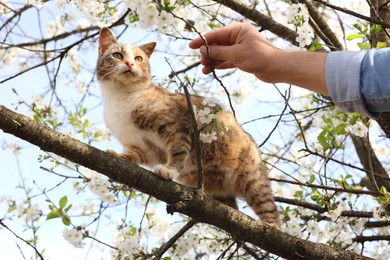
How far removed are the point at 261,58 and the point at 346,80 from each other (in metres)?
0.47

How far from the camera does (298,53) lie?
5.69 feet

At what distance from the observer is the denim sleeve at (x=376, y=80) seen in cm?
138

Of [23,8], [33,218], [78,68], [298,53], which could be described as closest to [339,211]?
[298,53]

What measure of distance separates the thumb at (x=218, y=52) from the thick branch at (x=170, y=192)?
70cm

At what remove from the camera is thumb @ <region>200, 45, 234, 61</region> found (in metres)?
2.11

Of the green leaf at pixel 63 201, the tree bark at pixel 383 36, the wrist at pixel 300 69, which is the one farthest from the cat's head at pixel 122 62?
the wrist at pixel 300 69

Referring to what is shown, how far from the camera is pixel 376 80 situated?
1.39 m

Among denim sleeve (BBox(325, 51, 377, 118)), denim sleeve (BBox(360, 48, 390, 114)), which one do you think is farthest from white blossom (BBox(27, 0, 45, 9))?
denim sleeve (BBox(360, 48, 390, 114))

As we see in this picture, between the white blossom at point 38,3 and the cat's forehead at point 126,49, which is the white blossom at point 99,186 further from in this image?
the white blossom at point 38,3

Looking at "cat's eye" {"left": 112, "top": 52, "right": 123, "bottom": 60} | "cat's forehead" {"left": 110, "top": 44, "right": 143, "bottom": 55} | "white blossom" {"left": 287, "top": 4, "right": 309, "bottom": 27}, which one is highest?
"cat's forehead" {"left": 110, "top": 44, "right": 143, "bottom": 55}

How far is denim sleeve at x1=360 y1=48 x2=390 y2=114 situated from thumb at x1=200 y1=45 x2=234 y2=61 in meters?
0.75

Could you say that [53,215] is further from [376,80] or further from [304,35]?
[376,80]

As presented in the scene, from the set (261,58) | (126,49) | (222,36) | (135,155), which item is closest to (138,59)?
(126,49)

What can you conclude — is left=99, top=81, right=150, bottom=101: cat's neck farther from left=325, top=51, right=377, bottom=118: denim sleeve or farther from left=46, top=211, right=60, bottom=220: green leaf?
left=325, top=51, right=377, bottom=118: denim sleeve
